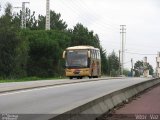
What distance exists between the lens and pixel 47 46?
297 ft

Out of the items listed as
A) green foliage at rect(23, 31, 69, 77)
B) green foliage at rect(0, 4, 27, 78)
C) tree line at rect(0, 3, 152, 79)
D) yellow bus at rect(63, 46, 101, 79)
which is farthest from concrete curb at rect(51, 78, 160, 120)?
green foliage at rect(23, 31, 69, 77)

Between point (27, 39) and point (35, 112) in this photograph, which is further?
point (27, 39)

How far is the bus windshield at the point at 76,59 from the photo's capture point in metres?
58.7

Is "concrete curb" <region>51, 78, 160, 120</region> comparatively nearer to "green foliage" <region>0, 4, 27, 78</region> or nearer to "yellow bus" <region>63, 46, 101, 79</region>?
"yellow bus" <region>63, 46, 101, 79</region>

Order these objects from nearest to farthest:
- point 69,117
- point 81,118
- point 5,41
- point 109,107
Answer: point 69,117 < point 81,118 < point 109,107 < point 5,41

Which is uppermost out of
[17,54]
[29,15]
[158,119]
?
[29,15]

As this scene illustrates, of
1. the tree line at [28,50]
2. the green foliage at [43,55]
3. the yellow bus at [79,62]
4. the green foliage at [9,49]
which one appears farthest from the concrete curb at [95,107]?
the green foliage at [43,55]

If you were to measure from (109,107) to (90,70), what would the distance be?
137ft

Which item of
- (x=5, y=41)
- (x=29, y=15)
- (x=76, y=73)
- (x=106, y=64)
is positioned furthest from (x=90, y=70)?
(x=29, y=15)

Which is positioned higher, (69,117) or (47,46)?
(47,46)

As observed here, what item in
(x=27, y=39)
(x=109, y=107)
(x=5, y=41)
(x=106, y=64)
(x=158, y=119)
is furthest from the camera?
(x=106, y=64)

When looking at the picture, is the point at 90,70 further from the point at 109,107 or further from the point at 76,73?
the point at 109,107

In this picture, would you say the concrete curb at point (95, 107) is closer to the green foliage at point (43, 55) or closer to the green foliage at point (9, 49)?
the green foliage at point (9, 49)

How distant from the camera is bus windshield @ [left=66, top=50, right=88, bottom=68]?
193 ft
